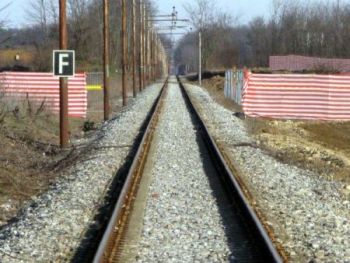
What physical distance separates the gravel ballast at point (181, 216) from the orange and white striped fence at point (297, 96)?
15653mm

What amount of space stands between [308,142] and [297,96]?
648 centimetres

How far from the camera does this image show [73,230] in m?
8.74

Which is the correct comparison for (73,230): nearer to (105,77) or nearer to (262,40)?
(105,77)

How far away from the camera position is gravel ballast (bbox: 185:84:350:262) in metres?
7.95

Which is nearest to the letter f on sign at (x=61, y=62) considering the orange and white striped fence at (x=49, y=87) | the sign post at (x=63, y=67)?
the sign post at (x=63, y=67)

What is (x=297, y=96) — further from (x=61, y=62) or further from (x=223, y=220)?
(x=223, y=220)

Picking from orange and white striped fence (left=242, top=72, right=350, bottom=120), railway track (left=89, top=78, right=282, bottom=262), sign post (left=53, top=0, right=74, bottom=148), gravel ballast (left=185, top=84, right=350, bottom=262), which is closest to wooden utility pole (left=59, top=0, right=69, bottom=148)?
sign post (left=53, top=0, right=74, bottom=148)

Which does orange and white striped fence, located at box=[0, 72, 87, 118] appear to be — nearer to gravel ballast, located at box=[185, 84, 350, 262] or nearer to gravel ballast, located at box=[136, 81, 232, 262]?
gravel ballast, located at box=[185, 84, 350, 262]

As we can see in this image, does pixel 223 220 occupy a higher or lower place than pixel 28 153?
lower

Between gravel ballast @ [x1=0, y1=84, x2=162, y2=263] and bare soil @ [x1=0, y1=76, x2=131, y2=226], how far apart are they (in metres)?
0.36

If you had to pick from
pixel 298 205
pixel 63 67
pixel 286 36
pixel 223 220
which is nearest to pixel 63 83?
pixel 63 67

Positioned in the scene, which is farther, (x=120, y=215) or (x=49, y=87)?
(x=49, y=87)

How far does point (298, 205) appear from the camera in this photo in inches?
408

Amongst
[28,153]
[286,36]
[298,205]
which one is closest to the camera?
[298,205]
